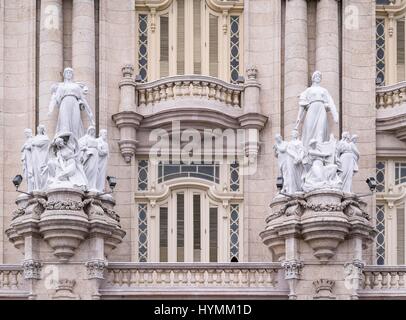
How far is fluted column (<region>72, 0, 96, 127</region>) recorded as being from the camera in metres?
68.4

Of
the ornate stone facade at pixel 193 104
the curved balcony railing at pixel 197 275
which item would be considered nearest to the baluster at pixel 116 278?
the curved balcony railing at pixel 197 275

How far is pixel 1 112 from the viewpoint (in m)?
68.5

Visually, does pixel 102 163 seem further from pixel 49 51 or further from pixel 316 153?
pixel 316 153

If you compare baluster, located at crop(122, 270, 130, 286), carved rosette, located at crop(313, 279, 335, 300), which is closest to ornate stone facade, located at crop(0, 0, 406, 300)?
baluster, located at crop(122, 270, 130, 286)

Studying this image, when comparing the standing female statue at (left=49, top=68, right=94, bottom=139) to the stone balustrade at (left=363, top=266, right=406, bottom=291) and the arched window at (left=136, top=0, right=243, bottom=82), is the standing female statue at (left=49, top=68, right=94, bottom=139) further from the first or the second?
the stone balustrade at (left=363, top=266, right=406, bottom=291)

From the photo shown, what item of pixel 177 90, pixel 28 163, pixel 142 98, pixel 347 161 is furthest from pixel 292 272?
pixel 142 98

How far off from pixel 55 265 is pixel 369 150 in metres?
8.86

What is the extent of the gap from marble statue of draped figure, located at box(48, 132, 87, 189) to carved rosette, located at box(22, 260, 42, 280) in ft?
6.21

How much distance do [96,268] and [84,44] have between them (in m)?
6.85

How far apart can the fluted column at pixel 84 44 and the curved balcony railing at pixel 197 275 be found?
204 inches

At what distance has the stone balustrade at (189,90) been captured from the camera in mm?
68438
